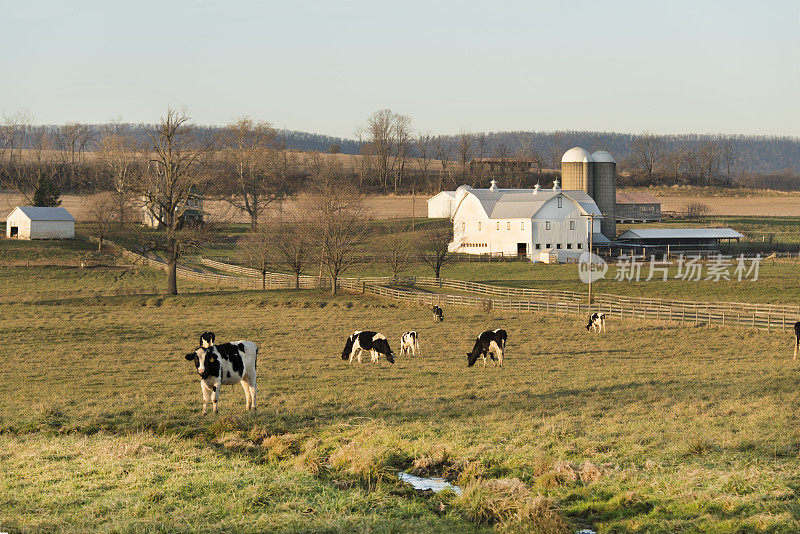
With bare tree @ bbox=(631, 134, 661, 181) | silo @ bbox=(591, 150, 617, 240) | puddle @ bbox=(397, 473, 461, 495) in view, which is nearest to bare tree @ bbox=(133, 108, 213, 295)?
puddle @ bbox=(397, 473, 461, 495)

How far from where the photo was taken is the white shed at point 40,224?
74.9m

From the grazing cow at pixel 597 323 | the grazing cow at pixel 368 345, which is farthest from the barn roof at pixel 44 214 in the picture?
the grazing cow at pixel 368 345

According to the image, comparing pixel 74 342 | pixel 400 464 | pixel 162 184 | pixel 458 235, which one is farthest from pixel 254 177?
pixel 400 464

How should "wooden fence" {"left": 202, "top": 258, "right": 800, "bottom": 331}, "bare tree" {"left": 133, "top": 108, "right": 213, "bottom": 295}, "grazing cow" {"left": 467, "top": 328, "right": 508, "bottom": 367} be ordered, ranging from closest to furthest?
"grazing cow" {"left": 467, "top": 328, "right": 508, "bottom": 367}, "wooden fence" {"left": 202, "top": 258, "right": 800, "bottom": 331}, "bare tree" {"left": 133, "top": 108, "right": 213, "bottom": 295}

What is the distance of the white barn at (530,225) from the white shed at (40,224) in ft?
132

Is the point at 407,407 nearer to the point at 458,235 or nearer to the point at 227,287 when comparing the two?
the point at 227,287

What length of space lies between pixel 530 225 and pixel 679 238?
20.3 metres

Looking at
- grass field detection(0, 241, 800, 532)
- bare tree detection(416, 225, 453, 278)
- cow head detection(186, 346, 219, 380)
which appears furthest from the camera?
bare tree detection(416, 225, 453, 278)

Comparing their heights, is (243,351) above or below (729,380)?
above

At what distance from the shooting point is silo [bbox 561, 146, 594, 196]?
8762cm

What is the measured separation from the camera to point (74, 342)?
29.9 metres

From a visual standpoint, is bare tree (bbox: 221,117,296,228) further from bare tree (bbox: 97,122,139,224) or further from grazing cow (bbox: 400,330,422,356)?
grazing cow (bbox: 400,330,422,356)

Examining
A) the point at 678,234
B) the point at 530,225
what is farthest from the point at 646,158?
the point at 530,225

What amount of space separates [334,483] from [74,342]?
75.8 ft
